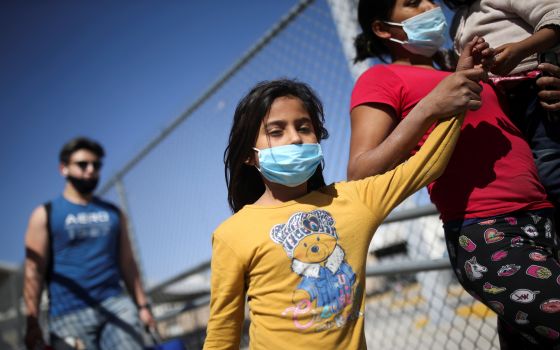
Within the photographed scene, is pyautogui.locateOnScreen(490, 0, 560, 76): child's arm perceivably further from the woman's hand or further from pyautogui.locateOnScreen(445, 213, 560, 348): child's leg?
pyautogui.locateOnScreen(445, 213, 560, 348): child's leg

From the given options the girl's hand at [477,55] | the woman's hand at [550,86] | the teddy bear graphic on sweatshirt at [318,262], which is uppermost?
the girl's hand at [477,55]

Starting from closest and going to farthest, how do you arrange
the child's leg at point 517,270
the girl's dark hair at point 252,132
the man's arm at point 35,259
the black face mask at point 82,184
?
the child's leg at point 517,270 → the girl's dark hair at point 252,132 → the man's arm at point 35,259 → the black face mask at point 82,184

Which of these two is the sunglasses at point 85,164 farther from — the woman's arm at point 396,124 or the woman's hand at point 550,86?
the woman's hand at point 550,86

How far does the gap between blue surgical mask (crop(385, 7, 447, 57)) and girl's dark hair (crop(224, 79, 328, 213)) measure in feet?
1.35

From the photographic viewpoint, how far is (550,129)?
1479 millimetres

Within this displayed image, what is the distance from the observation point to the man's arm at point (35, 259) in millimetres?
3111

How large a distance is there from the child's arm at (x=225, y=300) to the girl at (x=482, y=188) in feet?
1.56

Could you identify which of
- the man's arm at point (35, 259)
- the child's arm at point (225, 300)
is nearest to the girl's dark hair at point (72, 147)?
the man's arm at point (35, 259)

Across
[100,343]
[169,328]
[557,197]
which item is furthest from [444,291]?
[169,328]

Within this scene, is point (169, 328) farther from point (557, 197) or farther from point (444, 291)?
point (557, 197)

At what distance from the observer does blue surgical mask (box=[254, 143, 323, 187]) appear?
1.55m

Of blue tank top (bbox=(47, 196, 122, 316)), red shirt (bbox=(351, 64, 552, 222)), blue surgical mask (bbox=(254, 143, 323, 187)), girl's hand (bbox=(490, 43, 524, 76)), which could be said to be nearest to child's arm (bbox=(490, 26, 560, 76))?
girl's hand (bbox=(490, 43, 524, 76))

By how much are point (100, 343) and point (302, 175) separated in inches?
90.1

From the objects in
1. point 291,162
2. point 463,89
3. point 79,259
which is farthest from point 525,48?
point 79,259
